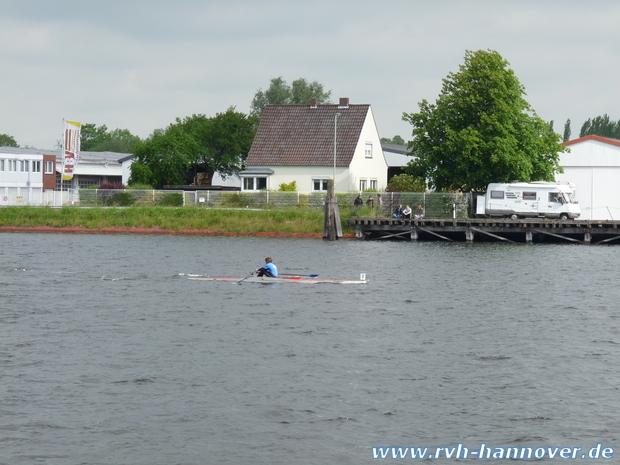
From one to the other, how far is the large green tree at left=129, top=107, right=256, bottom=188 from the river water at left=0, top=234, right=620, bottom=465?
158 ft

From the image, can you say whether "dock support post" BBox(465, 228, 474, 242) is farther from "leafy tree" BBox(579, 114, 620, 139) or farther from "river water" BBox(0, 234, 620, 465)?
"leafy tree" BBox(579, 114, 620, 139)

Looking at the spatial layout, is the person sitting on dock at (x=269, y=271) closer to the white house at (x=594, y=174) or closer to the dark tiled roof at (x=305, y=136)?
the white house at (x=594, y=174)

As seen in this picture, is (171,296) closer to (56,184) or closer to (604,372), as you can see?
(604,372)

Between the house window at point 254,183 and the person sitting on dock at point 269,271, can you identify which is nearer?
the person sitting on dock at point 269,271

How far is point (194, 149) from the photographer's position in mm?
93188

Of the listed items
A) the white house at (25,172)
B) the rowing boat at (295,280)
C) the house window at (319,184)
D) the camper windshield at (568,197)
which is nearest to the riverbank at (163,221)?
the house window at (319,184)

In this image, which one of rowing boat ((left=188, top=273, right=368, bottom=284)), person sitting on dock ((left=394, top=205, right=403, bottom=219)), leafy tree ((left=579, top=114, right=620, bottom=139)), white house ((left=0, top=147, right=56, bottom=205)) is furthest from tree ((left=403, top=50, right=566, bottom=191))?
leafy tree ((left=579, top=114, right=620, bottom=139))

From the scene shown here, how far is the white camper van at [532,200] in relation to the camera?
213 feet

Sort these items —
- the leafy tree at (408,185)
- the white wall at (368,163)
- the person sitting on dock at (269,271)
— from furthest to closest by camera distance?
the white wall at (368,163)
the leafy tree at (408,185)
the person sitting on dock at (269,271)

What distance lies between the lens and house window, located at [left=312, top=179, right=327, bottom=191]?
3204 inches

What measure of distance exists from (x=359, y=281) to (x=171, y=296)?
826 centimetres

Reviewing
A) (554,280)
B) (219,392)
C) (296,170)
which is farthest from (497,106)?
(219,392)

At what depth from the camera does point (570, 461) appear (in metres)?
15.6

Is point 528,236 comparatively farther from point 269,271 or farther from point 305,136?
point 269,271
